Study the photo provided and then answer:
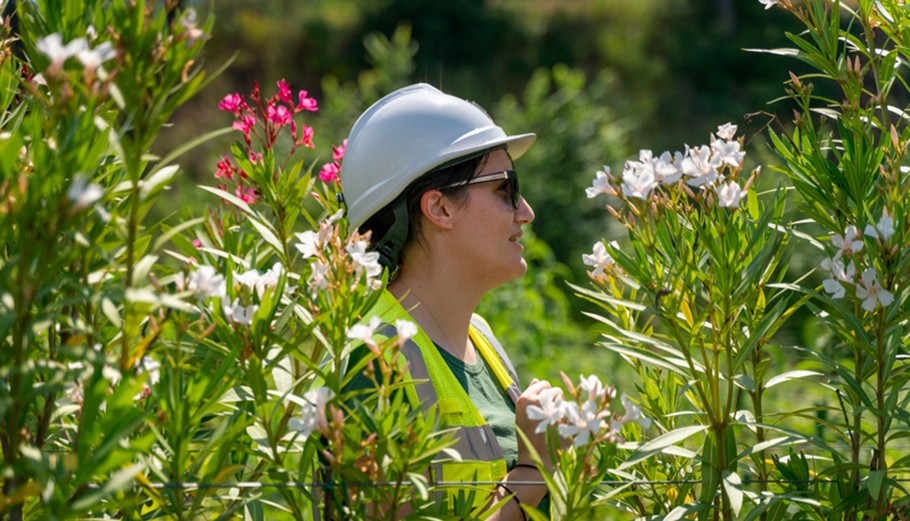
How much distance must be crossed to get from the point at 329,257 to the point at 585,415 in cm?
43

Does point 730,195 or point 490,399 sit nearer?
point 730,195

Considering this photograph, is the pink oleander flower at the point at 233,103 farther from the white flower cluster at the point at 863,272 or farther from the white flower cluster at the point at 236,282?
the white flower cluster at the point at 863,272

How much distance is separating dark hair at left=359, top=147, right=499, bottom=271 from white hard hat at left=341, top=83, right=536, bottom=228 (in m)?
0.02

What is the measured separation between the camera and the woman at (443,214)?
2002mm

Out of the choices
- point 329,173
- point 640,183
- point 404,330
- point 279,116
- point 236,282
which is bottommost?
point 404,330

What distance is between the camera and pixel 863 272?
158cm

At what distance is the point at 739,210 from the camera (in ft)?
5.71

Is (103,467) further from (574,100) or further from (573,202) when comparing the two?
(574,100)

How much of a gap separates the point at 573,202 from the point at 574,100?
3.68 ft

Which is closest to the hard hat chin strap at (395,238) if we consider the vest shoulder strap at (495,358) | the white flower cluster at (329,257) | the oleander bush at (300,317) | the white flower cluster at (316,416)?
the oleander bush at (300,317)

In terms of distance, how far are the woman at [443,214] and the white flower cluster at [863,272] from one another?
634 mm

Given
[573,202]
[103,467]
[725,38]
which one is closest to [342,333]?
[103,467]

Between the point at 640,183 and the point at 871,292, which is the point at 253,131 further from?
the point at 871,292

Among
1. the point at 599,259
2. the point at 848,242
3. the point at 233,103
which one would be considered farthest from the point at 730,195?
the point at 233,103
